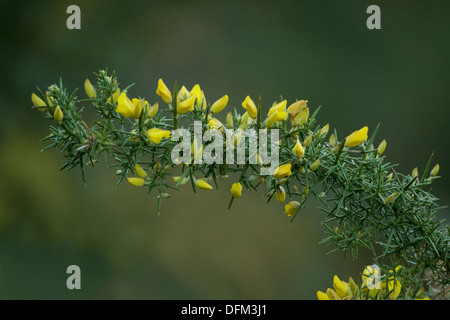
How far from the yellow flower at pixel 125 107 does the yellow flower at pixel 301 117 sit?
0.47ft

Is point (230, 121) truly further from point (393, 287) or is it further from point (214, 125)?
point (393, 287)

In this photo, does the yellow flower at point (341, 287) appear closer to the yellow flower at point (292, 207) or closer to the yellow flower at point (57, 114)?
the yellow flower at point (292, 207)

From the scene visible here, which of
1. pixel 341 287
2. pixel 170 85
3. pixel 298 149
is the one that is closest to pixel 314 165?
pixel 298 149

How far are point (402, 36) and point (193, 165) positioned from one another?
1525mm

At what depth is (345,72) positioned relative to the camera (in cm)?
171

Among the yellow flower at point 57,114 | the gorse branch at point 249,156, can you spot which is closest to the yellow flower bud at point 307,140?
the gorse branch at point 249,156

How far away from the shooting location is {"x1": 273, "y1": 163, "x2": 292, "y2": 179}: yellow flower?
16.2 inches

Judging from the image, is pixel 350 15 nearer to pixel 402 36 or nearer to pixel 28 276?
pixel 402 36

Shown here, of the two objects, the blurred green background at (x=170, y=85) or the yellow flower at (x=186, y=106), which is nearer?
the yellow flower at (x=186, y=106)

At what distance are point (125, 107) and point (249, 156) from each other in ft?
0.36

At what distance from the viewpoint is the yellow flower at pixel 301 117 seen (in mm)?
451

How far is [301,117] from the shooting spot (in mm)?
452

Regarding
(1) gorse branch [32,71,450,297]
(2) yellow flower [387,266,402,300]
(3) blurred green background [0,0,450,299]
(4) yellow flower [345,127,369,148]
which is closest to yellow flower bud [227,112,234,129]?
(1) gorse branch [32,71,450,297]

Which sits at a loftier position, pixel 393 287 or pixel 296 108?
pixel 296 108
